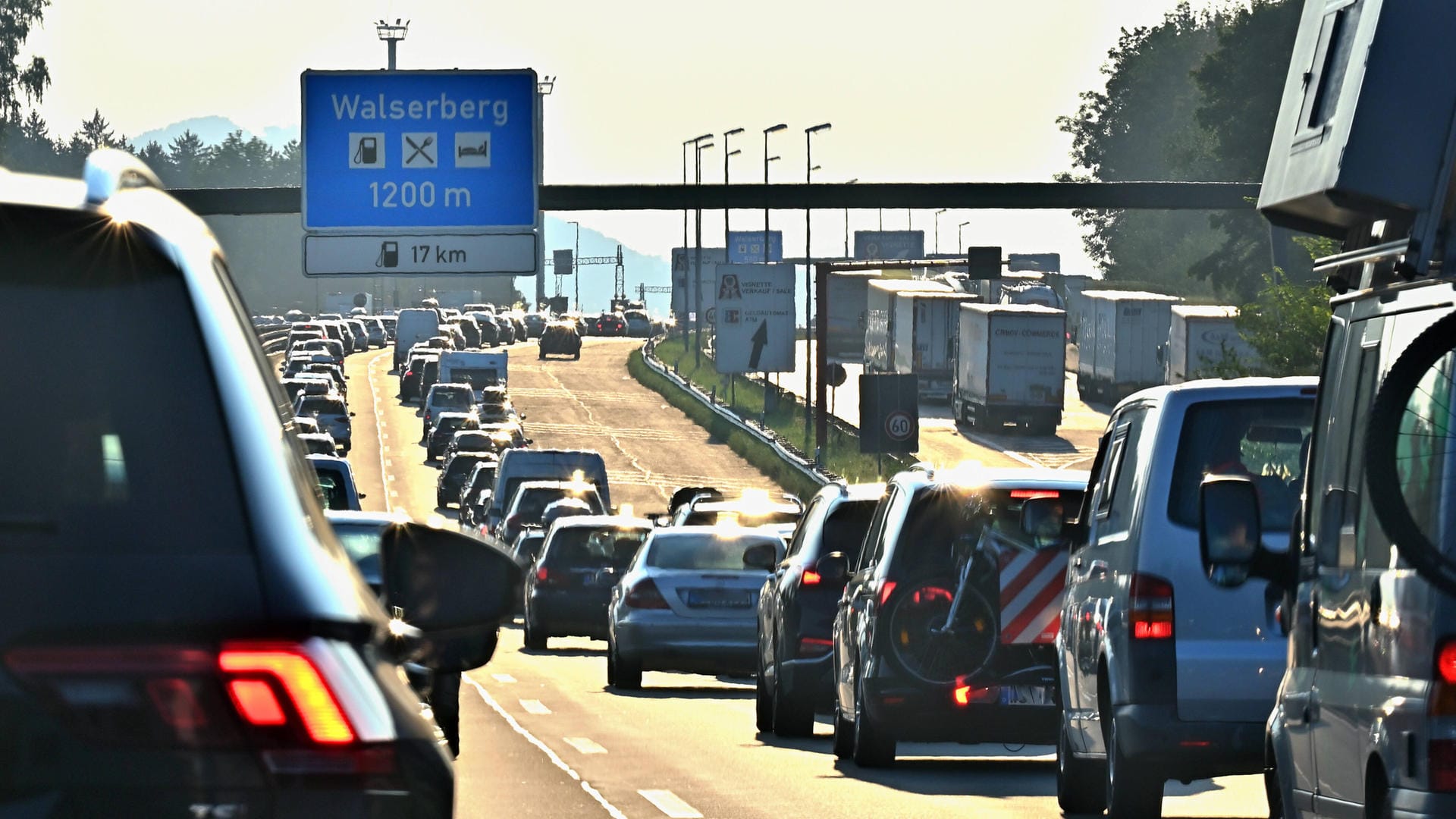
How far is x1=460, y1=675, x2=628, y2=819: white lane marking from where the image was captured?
13.3 metres

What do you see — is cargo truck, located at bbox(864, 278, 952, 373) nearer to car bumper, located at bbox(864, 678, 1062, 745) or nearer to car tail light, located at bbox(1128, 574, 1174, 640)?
car bumper, located at bbox(864, 678, 1062, 745)

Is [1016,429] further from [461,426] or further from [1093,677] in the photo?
[1093,677]

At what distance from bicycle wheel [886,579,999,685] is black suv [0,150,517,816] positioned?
11.7m

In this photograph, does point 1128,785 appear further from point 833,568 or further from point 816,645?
point 816,645

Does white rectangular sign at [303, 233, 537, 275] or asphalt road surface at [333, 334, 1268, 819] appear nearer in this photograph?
asphalt road surface at [333, 334, 1268, 819]

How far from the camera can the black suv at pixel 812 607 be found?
59.1 ft

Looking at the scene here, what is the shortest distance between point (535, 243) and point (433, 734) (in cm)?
3331

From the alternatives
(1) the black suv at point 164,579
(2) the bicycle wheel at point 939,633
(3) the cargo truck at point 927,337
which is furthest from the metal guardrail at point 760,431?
(1) the black suv at point 164,579

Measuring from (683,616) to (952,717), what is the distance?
9237mm

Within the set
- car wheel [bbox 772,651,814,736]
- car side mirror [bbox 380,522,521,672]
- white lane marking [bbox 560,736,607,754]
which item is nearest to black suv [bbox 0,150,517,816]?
car side mirror [bbox 380,522,521,672]

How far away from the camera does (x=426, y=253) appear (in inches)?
1421

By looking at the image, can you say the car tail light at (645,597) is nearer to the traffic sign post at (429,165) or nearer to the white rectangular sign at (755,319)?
the traffic sign post at (429,165)

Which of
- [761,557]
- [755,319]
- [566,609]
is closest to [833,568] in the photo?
[761,557]

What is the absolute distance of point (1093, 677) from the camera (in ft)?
37.9
